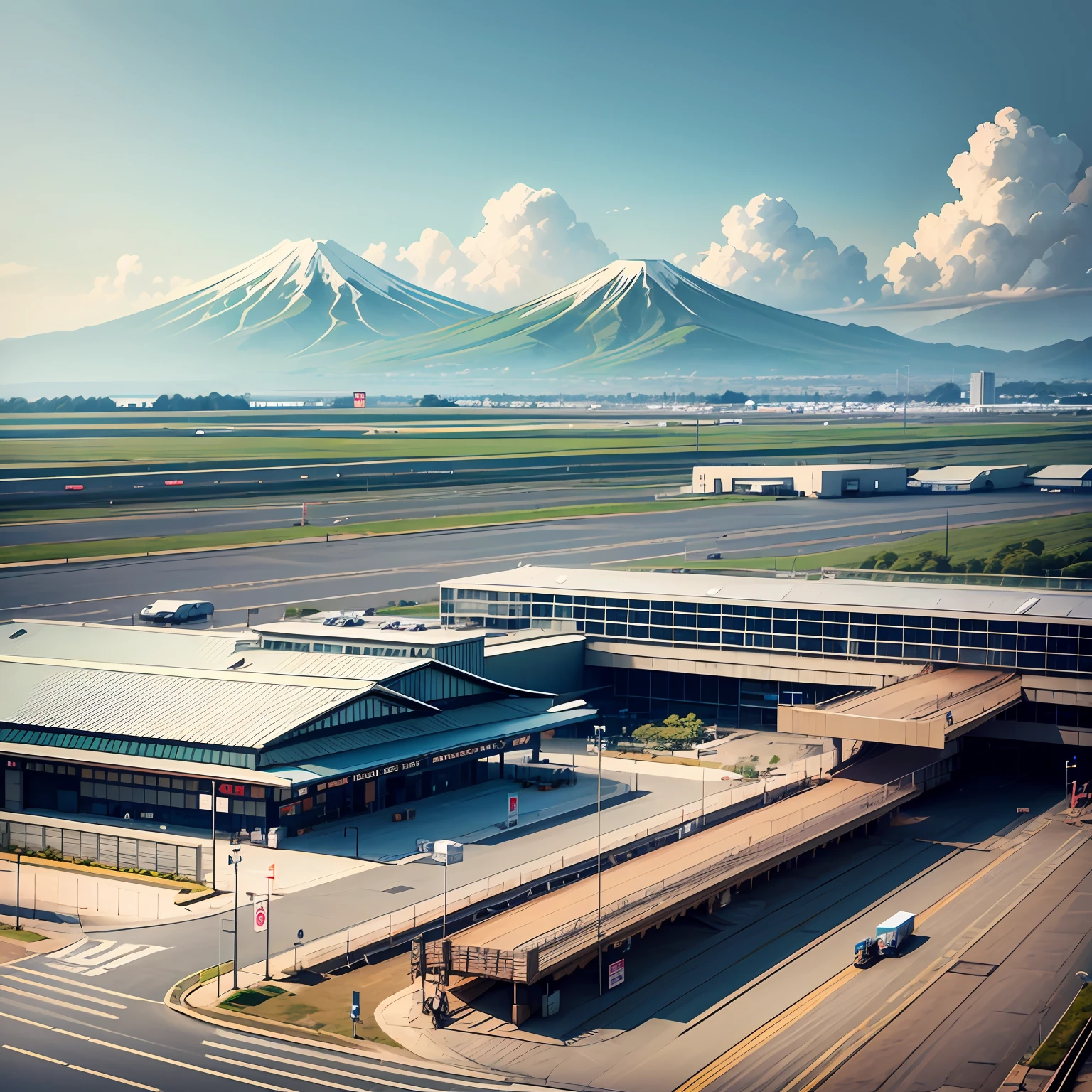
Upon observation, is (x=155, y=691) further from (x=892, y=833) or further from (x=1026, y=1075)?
(x=1026, y=1075)

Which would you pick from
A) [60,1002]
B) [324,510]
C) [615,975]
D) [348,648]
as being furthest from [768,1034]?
[324,510]

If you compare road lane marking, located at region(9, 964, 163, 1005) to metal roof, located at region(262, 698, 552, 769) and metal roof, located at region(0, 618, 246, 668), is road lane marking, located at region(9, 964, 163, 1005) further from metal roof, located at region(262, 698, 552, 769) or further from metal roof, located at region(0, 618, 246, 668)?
metal roof, located at region(0, 618, 246, 668)

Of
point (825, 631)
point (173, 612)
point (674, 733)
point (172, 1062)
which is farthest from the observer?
point (173, 612)

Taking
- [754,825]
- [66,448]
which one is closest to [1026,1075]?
[754,825]

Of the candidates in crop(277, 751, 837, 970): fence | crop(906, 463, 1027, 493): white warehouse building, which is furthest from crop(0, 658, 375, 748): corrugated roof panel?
crop(906, 463, 1027, 493): white warehouse building

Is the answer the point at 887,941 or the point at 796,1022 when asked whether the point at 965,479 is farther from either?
the point at 796,1022

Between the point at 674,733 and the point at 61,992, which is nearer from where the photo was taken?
the point at 61,992
